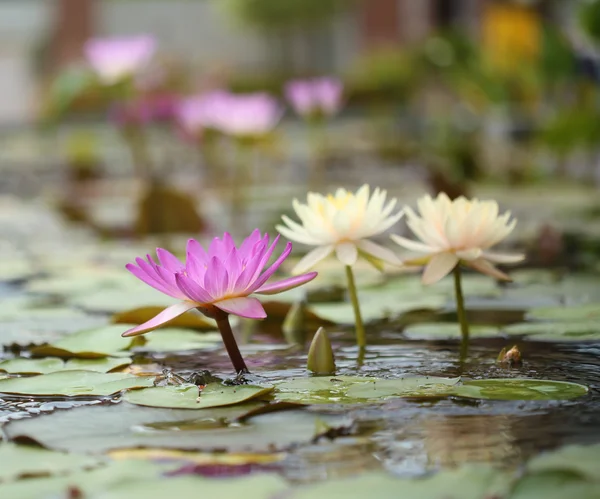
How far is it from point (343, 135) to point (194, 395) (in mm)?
7564

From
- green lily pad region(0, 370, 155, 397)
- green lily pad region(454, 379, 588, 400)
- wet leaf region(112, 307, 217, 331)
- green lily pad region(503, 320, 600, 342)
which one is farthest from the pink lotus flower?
green lily pad region(454, 379, 588, 400)

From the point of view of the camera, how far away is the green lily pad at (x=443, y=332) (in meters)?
1.36

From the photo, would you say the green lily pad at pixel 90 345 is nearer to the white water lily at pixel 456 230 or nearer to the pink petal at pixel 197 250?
the pink petal at pixel 197 250

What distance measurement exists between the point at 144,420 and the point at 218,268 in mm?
160

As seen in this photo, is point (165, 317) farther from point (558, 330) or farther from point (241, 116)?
point (241, 116)

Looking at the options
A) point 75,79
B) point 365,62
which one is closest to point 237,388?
point 75,79

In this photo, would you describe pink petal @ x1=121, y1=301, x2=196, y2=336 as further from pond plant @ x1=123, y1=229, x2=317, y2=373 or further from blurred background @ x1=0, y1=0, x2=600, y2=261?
blurred background @ x1=0, y1=0, x2=600, y2=261

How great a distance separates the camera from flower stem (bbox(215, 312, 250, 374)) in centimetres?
104

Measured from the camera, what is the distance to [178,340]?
1.37 metres

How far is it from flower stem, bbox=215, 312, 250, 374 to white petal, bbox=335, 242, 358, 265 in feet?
0.56

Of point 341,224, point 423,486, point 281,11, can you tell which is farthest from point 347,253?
point 281,11

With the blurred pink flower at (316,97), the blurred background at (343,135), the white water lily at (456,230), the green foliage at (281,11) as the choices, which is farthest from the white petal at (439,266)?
the green foliage at (281,11)

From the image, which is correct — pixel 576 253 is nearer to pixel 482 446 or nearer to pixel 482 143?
pixel 482 446

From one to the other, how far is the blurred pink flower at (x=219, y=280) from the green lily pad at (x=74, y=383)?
0.28 ft
